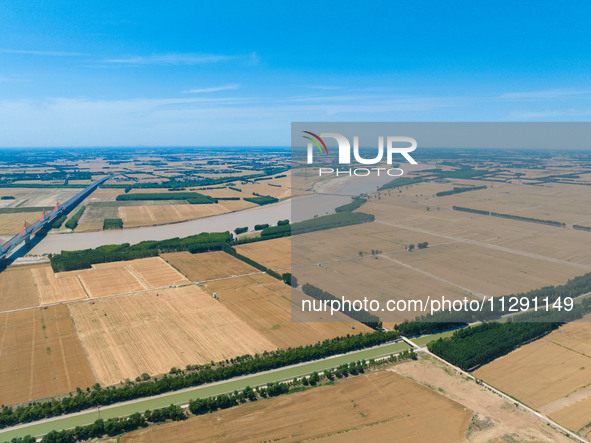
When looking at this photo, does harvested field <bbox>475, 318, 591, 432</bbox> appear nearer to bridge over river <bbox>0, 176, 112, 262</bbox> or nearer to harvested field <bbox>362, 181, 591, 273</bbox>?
harvested field <bbox>362, 181, 591, 273</bbox>

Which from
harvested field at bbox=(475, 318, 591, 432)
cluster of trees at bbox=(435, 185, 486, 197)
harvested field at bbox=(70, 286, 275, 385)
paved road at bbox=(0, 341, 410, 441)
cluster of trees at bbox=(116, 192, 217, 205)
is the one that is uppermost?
cluster of trees at bbox=(435, 185, 486, 197)

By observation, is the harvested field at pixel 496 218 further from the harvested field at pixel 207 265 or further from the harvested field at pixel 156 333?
the harvested field at pixel 156 333

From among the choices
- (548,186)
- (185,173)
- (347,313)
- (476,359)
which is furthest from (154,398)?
(185,173)

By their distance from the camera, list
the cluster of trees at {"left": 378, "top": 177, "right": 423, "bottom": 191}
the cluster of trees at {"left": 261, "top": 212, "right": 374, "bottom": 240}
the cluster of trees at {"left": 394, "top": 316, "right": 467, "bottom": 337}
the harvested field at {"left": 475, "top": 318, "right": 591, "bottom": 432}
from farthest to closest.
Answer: the cluster of trees at {"left": 378, "top": 177, "right": 423, "bottom": 191}
the cluster of trees at {"left": 261, "top": 212, "right": 374, "bottom": 240}
the cluster of trees at {"left": 394, "top": 316, "right": 467, "bottom": 337}
the harvested field at {"left": 475, "top": 318, "right": 591, "bottom": 432}

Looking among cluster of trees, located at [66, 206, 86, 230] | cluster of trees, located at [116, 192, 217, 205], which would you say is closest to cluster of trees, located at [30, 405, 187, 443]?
cluster of trees, located at [66, 206, 86, 230]

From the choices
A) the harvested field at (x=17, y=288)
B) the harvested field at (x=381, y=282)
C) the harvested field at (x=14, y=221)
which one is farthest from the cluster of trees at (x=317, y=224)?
the harvested field at (x=14, y=221)

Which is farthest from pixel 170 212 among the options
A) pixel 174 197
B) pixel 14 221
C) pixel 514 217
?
pixel 514 217

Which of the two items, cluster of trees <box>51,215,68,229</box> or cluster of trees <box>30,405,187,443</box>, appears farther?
cluster of trees <box>51,215,68,229</box>

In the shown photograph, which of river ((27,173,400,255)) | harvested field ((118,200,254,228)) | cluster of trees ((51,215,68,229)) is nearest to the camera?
river ((27,173,400,255))
